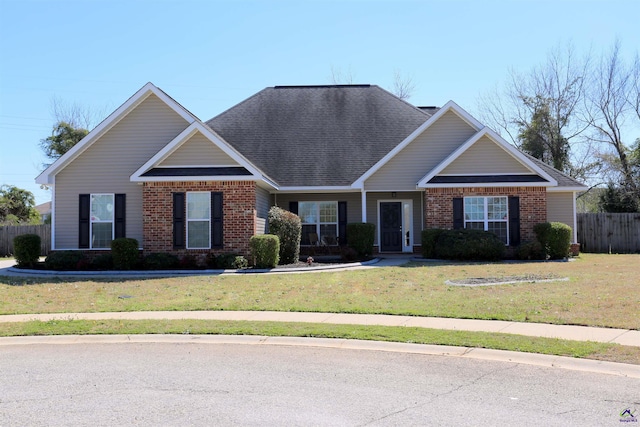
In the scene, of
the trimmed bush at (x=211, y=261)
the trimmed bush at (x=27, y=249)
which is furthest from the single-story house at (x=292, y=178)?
the trimmed bush at (x=27, y=249)

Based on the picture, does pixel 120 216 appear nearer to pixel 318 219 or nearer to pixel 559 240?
pixel 318 219

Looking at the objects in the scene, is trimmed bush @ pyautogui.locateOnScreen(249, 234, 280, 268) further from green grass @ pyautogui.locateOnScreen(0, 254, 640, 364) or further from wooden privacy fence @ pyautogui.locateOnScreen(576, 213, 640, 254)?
wooden privacy fence @ pyautogui.locateOnScreen(576, 213, 640, 254)

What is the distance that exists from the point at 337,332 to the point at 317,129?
62.1 ft

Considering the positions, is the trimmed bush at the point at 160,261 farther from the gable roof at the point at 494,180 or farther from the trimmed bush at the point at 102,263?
the gable roof at the point at 494,180

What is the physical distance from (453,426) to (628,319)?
20.0 feet

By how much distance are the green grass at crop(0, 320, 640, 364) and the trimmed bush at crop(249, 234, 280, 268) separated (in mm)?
7920

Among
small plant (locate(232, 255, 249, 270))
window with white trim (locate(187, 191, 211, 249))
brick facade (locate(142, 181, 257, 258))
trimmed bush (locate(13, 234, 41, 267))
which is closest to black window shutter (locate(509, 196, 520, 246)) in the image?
brick facade (locate(142, 181, 257, 258))

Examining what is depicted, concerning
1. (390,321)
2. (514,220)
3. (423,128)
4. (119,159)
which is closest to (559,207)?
(514,220)

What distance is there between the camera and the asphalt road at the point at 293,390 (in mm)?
5176

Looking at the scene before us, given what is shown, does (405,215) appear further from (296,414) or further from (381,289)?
(296,414)

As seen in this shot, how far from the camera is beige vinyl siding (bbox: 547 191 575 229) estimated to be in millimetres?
23594

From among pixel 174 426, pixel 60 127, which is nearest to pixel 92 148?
pixel 174 426

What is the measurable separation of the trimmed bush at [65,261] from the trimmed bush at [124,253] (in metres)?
1.27

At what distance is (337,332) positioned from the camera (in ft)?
29.3
